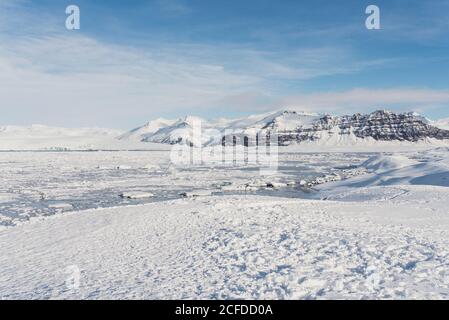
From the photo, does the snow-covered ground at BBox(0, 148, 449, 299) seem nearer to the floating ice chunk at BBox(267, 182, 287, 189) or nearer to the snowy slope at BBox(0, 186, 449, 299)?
the snowy slope at BBox(0, 186, 449, 299)

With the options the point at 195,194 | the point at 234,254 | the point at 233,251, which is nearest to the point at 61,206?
the point at 195,194

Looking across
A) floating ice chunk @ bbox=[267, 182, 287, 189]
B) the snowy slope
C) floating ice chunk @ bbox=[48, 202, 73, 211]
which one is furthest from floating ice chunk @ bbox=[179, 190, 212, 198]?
the snowy slope

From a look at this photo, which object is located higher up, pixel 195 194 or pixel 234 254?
pixel 234 254

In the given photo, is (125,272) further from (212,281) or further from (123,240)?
(123,240)

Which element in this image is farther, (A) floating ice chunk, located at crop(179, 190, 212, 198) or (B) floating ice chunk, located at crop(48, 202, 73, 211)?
(A) floating ice chunk, located at crop(179, 190, 212, 198)

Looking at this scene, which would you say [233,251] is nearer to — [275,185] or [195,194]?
[195,194]

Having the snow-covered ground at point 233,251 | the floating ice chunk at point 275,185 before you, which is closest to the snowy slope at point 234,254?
the snow-covered ground at point 233,251

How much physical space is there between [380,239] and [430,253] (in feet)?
5.83

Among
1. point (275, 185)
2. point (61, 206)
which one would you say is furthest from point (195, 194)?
point (61, 206)

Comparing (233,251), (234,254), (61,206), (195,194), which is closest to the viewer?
(234,254)

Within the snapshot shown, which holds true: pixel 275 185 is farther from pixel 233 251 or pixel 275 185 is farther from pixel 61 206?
pixel 233 251

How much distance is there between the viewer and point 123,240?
15305 mm

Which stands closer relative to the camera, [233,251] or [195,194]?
[233,251]

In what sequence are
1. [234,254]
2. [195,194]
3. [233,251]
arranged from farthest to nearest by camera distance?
[195,194] → [233,251] → [234,254]
